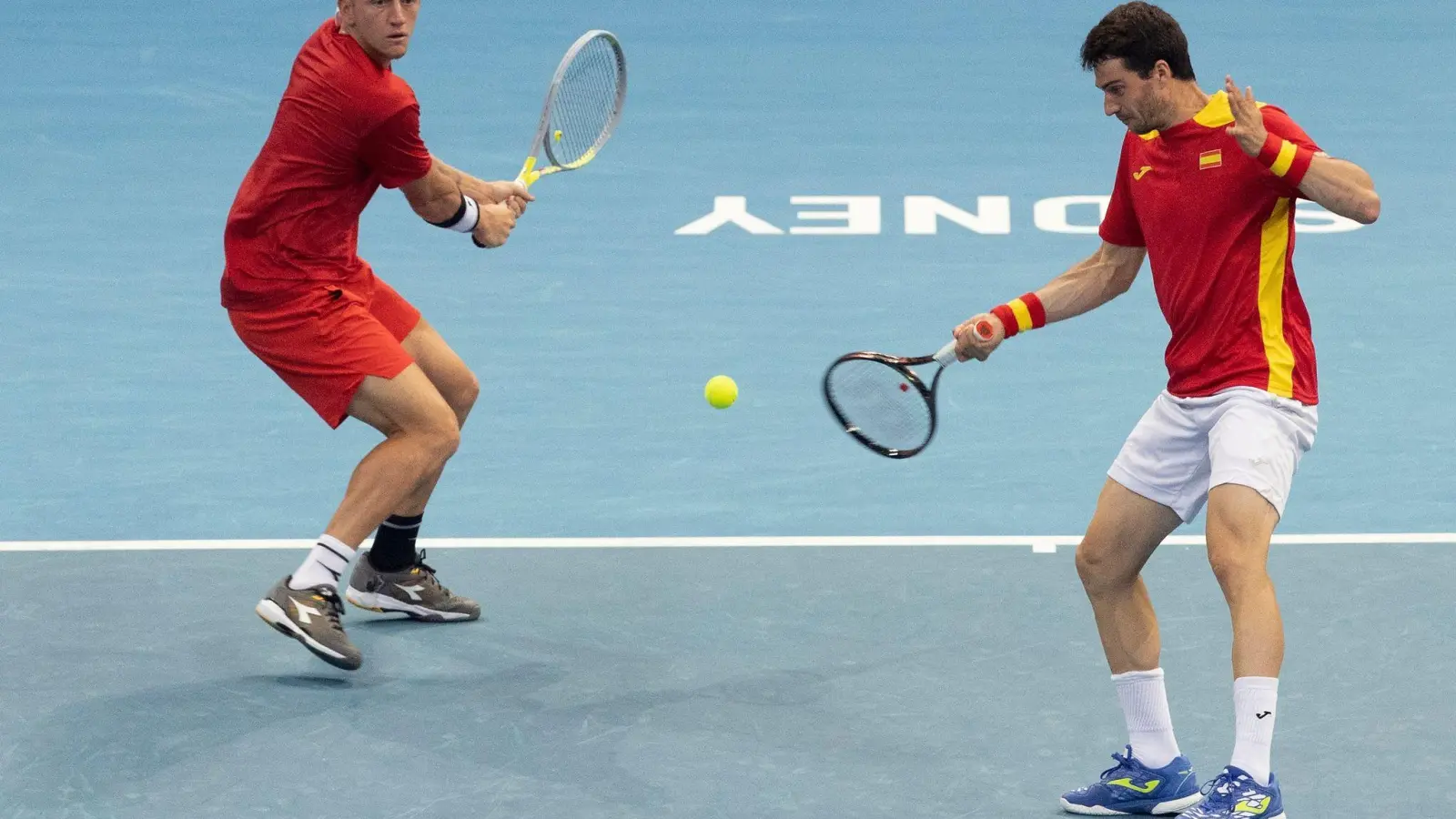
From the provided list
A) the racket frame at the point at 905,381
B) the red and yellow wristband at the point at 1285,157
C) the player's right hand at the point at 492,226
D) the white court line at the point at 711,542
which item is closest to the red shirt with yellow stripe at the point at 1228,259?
the red and yellow wristband at the point at 1285,157

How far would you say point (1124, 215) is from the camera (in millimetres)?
5566

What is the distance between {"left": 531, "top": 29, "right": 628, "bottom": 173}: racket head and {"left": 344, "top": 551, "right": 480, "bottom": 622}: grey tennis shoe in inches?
57.5

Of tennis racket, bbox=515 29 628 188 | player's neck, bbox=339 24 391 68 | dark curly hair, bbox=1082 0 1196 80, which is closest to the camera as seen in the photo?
dark curly hair, bbox=1082 0 1196 80

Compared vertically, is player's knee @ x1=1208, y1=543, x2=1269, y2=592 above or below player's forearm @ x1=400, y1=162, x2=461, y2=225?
below

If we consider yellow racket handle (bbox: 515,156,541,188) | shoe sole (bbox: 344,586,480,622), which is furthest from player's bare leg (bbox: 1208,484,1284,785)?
yellow racket handle (bbox: 515,156,541,188)

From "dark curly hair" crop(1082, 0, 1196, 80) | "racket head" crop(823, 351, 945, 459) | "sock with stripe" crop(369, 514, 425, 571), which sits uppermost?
"dark curly hair" crop(1082, 0, 1196, 80)

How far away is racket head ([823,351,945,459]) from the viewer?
19.0 feet

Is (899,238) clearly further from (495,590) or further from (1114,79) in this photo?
(1114,79)

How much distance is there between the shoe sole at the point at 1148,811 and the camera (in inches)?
209

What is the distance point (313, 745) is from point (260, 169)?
1.72 meters

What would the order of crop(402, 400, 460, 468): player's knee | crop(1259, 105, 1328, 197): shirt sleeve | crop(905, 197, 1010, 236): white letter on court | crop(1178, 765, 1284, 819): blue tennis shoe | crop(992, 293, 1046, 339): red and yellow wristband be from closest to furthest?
crop(1178, 765, 1284, 819): blue tennis shoe, crop(1259, 105, 1328, 197): shirt sleeve, crop(992, 293, 1046, 339): red and yellow wristband, crop(402, 400, 460, 468): player's knee, crop(905, 197, 1010, 236): white letter on court

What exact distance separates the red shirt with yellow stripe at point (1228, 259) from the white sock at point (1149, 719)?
0.74 meters

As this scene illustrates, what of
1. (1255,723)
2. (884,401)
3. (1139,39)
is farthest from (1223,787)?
(1139,39)

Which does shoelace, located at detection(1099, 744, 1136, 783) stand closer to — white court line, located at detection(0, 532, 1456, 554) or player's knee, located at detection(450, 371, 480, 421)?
white court line, located at detection(0, 532, 1456, 554)
